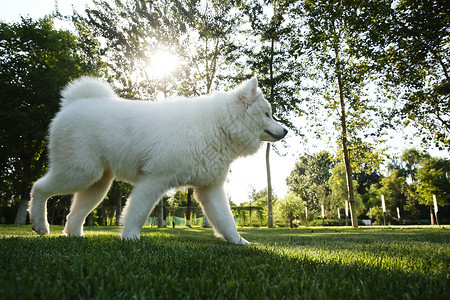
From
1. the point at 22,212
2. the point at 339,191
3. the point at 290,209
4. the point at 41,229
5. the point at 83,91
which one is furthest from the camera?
the point at 339,191

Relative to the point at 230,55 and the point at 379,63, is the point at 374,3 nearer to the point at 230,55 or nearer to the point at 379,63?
the point at 379,63

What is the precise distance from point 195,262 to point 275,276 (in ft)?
2.01

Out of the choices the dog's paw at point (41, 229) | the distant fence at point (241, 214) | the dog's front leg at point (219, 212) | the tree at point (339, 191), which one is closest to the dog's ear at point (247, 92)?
the dog's front leg at point (219, 212)

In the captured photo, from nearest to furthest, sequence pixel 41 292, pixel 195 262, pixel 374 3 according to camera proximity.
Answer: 1. pixel 41 292
2. pixel 195 262
3. pixel 374 3

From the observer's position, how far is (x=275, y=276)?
1637mm

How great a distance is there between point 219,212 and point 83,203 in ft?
7.24

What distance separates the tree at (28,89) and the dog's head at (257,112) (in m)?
14.4

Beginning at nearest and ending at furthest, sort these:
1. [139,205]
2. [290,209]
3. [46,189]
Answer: [139,205], [46,189], [290,209]

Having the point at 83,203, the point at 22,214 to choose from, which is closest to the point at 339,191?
the point at 22,214

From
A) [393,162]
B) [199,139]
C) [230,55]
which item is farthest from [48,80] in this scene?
[393,162]

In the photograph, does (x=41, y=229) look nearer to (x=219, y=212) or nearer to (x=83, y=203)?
(x=83, y=203)

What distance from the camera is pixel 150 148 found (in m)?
3.49

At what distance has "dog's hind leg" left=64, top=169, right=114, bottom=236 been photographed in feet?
13.8

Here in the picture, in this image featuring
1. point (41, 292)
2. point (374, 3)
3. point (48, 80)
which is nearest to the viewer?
point (41, 292)
